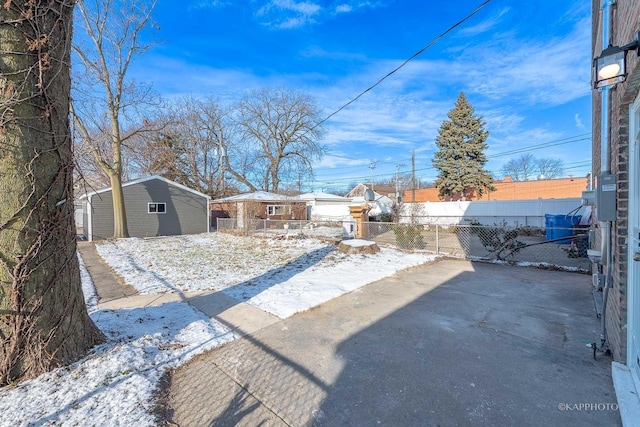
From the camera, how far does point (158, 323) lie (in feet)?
12.0

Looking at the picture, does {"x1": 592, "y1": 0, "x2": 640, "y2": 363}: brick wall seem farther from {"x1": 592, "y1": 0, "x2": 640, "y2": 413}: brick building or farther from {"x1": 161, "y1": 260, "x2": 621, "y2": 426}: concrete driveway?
{"x1": 161, "y1": 260, "x2": 621, "y2": 426}: concrete driveway

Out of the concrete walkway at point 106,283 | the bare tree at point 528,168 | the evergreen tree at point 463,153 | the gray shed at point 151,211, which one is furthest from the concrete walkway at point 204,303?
the bare tree at point 528,168

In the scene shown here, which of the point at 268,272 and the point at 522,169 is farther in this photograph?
the point at 522,169

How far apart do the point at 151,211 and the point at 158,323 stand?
15472mm

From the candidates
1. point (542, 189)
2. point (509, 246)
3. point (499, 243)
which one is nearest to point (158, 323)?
point (509, 246)

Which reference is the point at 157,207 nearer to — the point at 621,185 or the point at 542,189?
the point at 621,185

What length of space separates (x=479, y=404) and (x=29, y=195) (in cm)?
389

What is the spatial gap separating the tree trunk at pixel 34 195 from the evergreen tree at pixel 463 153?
85.2 feet

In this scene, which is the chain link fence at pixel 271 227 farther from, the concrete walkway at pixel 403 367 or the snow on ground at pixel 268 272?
the concrete walkway at pixel 403 367

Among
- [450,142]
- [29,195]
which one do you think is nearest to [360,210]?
[29,195]

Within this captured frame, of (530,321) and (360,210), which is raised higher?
(360,210)

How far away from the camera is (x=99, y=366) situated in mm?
2529

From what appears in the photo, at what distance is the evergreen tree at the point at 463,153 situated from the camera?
24062 millimetres

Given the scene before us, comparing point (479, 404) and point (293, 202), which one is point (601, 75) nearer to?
point (479, 404)
